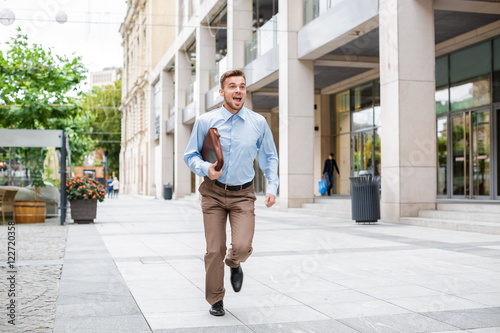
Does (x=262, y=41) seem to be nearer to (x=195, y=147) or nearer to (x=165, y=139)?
(x=195, y=147)

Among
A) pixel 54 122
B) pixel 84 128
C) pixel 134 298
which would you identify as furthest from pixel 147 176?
pixel 134 298

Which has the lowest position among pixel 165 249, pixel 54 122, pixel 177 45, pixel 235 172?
pixel 165 249

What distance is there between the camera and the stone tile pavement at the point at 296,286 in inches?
167

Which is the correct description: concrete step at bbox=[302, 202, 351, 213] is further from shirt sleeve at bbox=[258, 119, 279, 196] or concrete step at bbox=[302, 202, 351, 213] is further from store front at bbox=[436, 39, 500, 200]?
shirt sleeve at bbox=[258, 119, 279, 196]

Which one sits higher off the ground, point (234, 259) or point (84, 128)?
point (84, 128)

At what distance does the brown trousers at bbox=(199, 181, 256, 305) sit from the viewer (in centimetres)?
433

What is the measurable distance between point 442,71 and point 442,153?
2.52m

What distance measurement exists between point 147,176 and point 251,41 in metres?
27.4

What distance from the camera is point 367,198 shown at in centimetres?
1308

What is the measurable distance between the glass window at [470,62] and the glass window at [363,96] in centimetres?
527

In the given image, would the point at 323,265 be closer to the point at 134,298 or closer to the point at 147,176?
the point at 134,298

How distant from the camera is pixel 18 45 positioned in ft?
71.8

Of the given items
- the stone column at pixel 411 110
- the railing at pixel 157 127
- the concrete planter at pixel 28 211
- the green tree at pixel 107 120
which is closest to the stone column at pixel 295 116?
the stone column at pixel 411 110

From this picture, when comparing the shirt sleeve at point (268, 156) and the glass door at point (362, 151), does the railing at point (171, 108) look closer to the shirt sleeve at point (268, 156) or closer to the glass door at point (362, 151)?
the glass door at point (362, 151)
